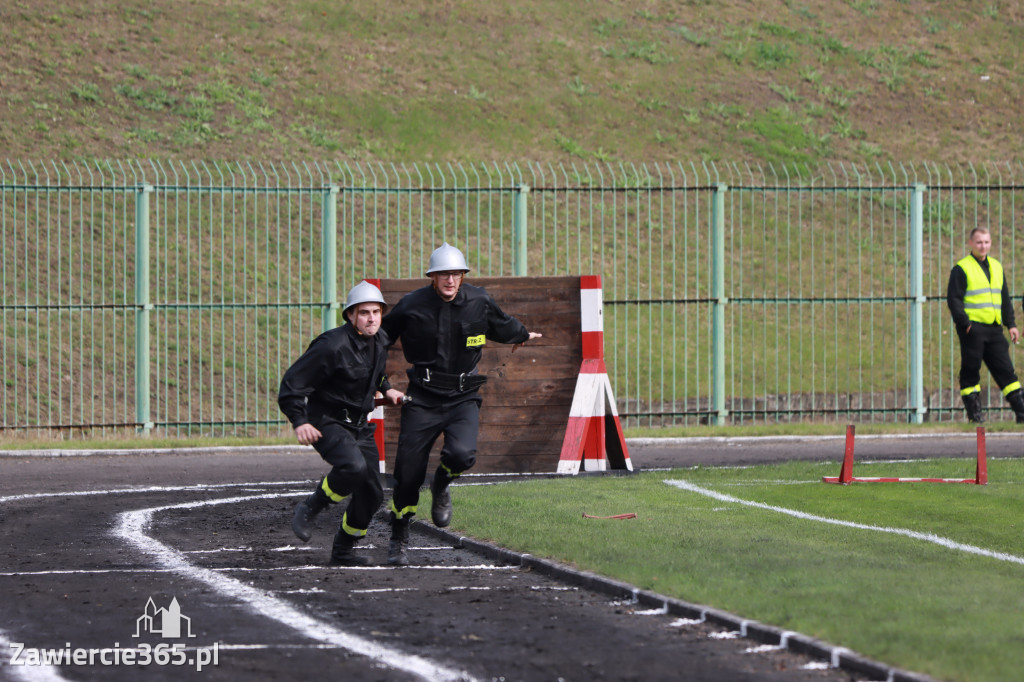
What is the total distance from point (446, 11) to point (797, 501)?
35.4 m

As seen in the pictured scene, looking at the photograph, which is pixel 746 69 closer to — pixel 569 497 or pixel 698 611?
pixel 569 497

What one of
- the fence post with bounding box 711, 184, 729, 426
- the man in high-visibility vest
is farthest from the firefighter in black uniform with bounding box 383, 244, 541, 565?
the man in high-visibility vest

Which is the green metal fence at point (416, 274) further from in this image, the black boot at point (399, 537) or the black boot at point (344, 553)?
the black boot at point (344, 553)

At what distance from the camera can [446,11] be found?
4453 centimetres

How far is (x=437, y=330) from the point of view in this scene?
31.1 ft

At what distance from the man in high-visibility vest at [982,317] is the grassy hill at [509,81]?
65.2ft

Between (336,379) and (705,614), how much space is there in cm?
312

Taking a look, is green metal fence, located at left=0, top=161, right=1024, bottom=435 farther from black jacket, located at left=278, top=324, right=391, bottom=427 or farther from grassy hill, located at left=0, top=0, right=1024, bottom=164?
black jacket, located at left=278, top=324, right=391, bottom=427

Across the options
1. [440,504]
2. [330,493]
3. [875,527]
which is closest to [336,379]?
[330,493]

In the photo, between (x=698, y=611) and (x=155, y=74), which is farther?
(x=155, y=74)

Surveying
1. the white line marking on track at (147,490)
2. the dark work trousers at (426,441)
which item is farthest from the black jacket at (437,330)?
A: the white line marking on track at (147,490)

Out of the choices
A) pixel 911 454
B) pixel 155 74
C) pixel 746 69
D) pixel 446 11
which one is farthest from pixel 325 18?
pixel 911 454

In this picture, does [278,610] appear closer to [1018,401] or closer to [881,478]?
[881,478]

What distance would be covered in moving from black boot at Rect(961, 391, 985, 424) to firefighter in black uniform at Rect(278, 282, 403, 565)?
35.8 feet
